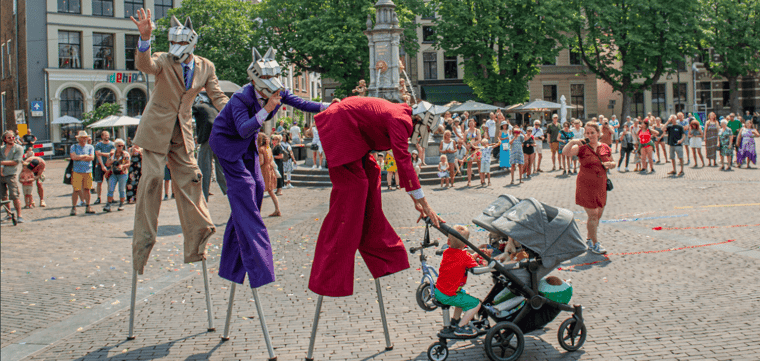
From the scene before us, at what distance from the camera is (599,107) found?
183 feet

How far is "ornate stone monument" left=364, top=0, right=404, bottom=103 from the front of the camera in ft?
83.2

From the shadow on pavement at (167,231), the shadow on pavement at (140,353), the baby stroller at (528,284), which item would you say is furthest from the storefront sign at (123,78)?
the baby stroller at (528,284)

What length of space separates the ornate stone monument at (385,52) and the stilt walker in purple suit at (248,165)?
67.4ft

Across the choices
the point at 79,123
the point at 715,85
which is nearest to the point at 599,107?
the point at 715,85

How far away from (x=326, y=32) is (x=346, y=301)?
1345 inches

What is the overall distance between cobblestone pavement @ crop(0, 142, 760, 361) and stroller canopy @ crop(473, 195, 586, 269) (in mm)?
769

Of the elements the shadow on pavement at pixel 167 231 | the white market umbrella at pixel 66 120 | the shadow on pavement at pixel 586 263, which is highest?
the white market umbrella at pixel 66 120

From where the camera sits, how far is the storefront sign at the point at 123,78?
47.2m

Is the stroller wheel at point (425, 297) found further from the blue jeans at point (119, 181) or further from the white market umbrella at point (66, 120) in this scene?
the white market umbrella at point (66, 120)

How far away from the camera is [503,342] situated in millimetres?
4863

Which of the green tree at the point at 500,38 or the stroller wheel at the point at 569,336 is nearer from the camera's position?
the stroller wheel at the point at 569,336

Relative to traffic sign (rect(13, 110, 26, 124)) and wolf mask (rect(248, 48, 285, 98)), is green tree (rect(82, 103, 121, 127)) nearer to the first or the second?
traffic sign (rect(13, 110, 26, 124))

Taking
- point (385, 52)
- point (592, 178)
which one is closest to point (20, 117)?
point (385, 52)

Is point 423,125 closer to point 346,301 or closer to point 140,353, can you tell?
point 346,301
